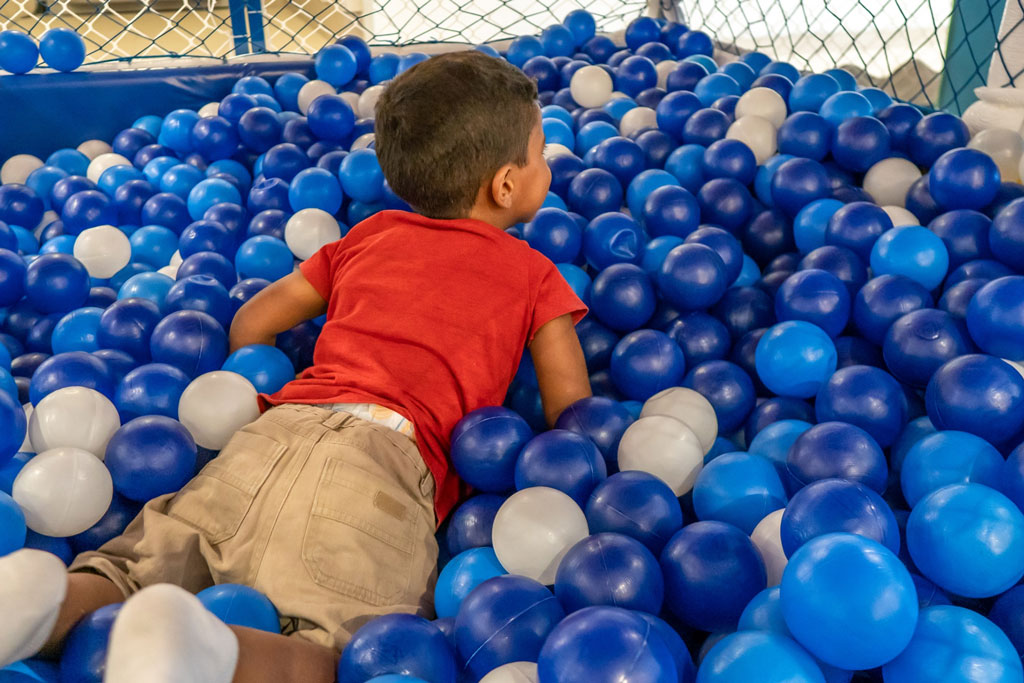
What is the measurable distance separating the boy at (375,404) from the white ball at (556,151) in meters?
0.64

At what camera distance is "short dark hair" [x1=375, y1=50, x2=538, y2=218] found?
1.30m

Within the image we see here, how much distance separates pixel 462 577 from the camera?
3.51 ft

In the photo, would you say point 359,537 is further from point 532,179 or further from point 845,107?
point 845,107

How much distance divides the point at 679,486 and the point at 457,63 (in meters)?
0.69

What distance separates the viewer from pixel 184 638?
69cm

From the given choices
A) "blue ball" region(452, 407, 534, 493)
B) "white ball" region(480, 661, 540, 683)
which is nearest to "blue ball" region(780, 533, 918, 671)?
"white ball" region(480, 661, 540, 683)

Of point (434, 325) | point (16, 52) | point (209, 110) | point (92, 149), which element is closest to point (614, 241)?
point (434, 325)

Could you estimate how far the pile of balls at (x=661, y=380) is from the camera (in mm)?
871

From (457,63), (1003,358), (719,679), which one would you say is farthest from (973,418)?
(457,63)

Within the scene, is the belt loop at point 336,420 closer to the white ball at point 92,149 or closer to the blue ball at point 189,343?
the blue ball at point 189,343

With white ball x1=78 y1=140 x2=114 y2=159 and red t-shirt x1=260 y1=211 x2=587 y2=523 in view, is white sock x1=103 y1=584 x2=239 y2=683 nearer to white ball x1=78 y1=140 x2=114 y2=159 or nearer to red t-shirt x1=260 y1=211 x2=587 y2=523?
red t-shirt x1=260 y1=211 x2=587 y2=523

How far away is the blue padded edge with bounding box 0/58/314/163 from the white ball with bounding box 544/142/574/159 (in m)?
1.10

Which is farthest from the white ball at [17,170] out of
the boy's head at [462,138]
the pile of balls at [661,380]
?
the boy's head at [462,138]

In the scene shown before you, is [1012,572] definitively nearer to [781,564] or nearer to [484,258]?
[781,564]
